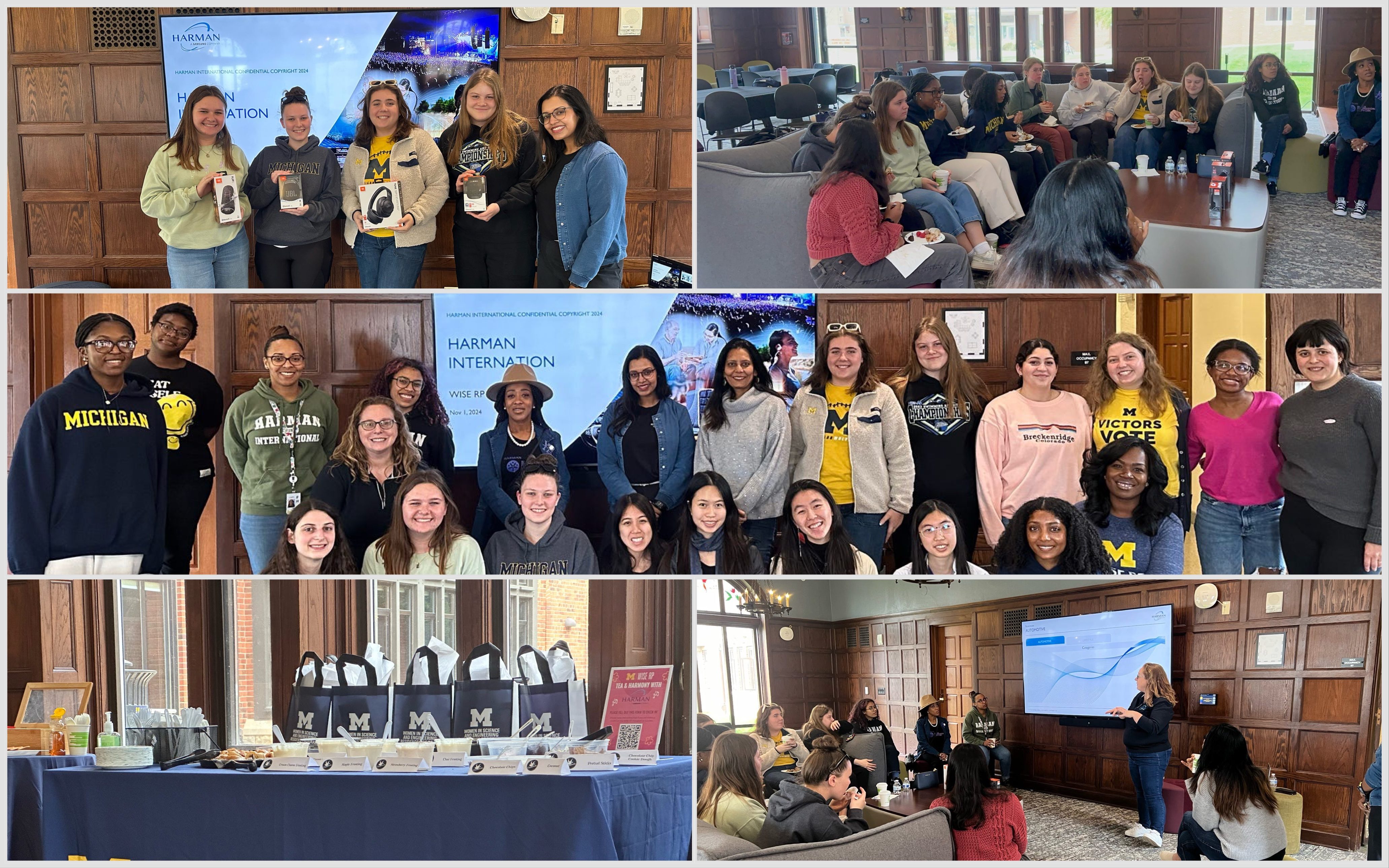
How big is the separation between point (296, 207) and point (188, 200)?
0.48 meters

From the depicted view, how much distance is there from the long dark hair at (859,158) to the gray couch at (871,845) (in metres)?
2.42

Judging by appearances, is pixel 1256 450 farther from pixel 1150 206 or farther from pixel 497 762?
pixel 497 762

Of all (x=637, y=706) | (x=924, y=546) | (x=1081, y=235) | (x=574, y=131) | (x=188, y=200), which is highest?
(x=574, y=131)

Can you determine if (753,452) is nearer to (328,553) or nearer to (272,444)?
(328,553)

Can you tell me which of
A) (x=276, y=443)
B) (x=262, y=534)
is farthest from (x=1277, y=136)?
(x=262, y=534)

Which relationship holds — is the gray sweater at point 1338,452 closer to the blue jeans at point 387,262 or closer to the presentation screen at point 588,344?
the presentation screen at point 588,344

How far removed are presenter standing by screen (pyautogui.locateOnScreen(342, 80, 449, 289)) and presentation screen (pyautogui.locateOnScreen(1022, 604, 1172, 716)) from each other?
306 centimetres

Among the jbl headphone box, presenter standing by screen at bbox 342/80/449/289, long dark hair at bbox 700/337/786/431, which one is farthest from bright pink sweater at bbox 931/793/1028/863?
the jbl headphone box

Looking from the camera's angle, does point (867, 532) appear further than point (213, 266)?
No

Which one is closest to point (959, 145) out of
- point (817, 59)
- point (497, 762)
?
point (817, 59)

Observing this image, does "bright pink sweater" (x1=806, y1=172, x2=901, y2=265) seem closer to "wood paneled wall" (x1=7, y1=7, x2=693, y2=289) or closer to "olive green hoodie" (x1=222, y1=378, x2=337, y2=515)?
"wood paneled wall" (x1=7, y1=7, x2=693, y2=289)

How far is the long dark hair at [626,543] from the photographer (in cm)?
448

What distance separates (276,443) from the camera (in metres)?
4.62

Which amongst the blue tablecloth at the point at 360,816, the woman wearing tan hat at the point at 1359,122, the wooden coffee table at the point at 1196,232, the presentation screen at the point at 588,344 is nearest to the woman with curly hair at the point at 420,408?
the presentation screen at the point at 588,344
